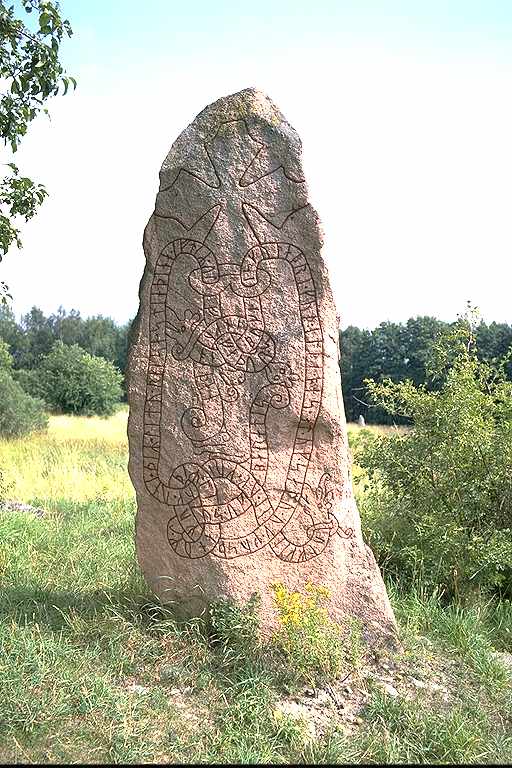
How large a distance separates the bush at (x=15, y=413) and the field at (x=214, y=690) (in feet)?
51.5

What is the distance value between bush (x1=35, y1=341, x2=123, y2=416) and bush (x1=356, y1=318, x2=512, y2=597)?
2759cm

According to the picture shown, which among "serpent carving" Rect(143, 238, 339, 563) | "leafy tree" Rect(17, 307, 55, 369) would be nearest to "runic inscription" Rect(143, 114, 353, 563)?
"serpent carving" Rect(143, 238, 339, 563)

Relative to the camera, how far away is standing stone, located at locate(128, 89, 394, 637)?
458 centimetres

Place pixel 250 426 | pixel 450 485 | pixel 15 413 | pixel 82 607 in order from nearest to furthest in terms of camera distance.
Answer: pixel 250 426 < pixel 82 607 < pixel 450 485 < pixel 15 413

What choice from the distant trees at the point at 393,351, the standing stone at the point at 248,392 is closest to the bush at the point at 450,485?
the standing stone at the point at 248,392

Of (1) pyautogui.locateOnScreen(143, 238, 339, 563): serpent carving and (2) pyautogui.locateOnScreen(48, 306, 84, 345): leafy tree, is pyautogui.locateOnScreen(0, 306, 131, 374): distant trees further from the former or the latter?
(1) pyautogui.locateOnScreen(143, 238, 339, 563): serpent carving

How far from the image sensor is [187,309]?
468cm

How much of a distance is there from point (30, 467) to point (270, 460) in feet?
28.0

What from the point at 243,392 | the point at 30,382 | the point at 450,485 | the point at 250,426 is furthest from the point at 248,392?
the point at 30,382

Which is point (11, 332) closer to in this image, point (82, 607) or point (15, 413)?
point (15, 413)

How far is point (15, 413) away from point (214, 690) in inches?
702

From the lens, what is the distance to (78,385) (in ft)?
109

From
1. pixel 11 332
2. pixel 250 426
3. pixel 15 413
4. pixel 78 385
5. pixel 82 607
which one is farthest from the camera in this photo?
pixel 11 332

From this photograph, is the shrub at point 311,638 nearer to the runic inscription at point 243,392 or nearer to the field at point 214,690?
the field at point 214,690
